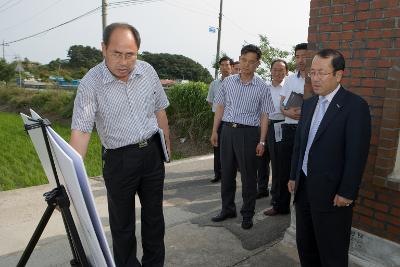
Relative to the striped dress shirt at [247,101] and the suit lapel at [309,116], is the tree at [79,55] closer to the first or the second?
the striped dress shirt at [247,101]

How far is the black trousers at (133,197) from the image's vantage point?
2.75m

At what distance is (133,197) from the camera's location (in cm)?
288

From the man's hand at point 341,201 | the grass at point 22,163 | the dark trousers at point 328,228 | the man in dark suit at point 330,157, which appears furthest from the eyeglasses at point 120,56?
the grass at point 22,163

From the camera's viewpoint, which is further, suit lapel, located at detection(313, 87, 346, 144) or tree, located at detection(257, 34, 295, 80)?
tree, located at detection(257, 34, 295, 80)

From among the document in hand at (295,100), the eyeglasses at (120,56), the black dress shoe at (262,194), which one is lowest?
the black dress shoe at (262,194)

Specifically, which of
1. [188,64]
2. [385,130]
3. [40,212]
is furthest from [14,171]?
[188,64]

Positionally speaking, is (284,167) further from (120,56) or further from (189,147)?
(189,147)

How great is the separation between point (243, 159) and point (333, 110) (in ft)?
5.73

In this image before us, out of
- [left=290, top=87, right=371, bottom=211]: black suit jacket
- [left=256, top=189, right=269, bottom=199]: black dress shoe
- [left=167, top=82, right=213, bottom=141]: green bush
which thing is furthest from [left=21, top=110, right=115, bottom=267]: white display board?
[left=167, top=82, right=213, bottom=141]: green bush

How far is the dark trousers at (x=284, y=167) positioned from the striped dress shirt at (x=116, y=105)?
214cm

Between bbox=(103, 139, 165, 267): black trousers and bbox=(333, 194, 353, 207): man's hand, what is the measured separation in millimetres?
1308

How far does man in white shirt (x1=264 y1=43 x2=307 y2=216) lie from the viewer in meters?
4.35

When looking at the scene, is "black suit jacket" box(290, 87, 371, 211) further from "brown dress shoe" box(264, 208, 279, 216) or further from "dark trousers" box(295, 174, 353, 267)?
"brown dress shoe" box(264, 208, 279, 216)

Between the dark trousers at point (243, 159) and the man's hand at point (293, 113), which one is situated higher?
the man's hand at point (293, 113)
